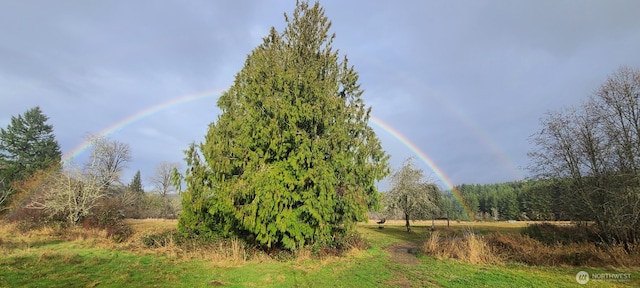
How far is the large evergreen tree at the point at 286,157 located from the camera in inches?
442

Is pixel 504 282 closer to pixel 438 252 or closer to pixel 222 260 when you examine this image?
pixel 438 252

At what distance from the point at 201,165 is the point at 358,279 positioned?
802 cm

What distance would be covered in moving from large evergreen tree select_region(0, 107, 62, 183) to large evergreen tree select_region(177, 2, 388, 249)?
4069 centimetres

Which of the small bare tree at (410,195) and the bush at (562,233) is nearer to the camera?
the bush at (562,233)

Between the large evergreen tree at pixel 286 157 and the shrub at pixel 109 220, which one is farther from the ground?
the large evergreen tree at pixel 286 157

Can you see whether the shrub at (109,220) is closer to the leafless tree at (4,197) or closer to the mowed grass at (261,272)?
the leafless tree at (4,197)

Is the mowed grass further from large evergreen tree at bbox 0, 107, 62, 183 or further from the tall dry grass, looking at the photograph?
large evergreen tree at bbox 0, 107, 62, 183

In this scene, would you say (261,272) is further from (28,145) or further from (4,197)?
(28,145)

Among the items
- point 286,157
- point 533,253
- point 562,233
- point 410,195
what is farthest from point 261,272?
point 410,195

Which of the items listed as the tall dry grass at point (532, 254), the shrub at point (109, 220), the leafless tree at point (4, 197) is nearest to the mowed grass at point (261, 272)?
the tall dry grass at point (532, 254)

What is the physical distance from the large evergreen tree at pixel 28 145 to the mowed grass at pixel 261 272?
129 feet

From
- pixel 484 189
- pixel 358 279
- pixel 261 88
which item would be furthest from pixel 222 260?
pixel 484 189

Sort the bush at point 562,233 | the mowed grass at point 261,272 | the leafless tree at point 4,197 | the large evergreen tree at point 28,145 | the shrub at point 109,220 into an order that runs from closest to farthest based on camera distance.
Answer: the mowed grass at point 261,272 → the bush at point 562,233 → the shrub at point 109,220 → the leafless tree at point 4,197 → the large evergreen tree at point 28,145

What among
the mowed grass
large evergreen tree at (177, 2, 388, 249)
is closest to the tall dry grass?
the mowed grass
